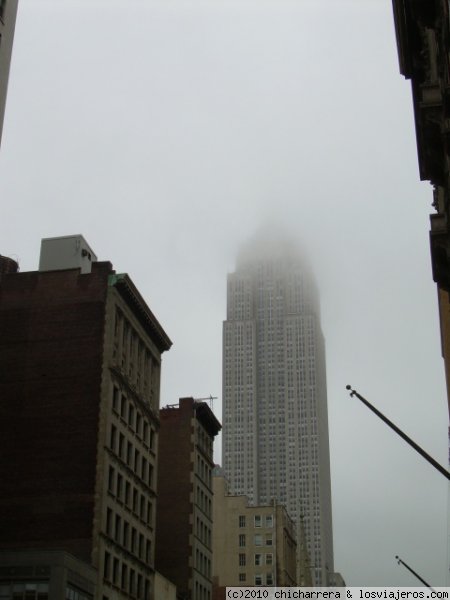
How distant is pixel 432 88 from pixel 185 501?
234 feet

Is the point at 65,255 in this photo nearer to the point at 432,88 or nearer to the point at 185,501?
the point at 185,501

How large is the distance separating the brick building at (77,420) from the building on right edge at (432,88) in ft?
124

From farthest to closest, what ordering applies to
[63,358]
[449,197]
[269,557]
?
[269,557] → [63,358] → [449,197]

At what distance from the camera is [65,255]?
77.9 m

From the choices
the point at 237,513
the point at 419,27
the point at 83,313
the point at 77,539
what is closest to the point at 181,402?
the point at 83,313

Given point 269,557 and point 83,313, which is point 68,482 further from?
point 269,557

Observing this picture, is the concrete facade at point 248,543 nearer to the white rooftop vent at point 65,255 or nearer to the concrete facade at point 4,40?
the white rooftop vent at point 65,255

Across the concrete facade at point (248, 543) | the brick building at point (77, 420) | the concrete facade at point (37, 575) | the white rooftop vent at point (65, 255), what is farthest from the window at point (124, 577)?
the concrete facade at point (248, 543)

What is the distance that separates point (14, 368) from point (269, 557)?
84.0 metres

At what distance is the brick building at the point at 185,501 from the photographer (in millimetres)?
93250

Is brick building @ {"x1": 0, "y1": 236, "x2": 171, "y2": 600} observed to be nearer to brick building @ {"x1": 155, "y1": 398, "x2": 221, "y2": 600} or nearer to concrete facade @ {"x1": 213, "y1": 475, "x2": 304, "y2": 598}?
brick building @ {"x1": 155, "y1": 398, "x2": 221, "y2": 600}

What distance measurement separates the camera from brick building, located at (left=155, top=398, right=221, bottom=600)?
93.2 metres

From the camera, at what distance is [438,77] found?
33.4 metres

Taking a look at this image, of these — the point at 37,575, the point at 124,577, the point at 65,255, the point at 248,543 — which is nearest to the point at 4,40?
the point at 65,255
